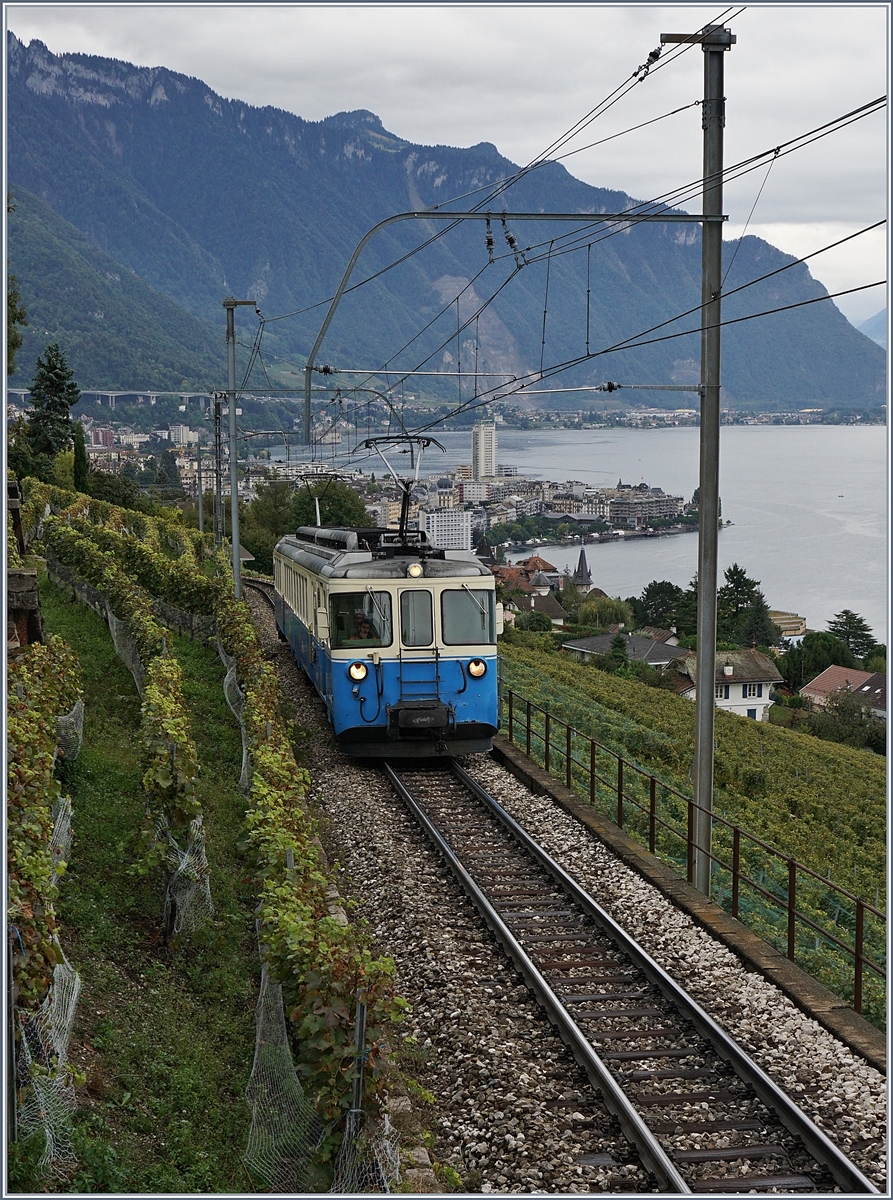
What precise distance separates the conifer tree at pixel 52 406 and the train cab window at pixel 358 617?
39.0 m

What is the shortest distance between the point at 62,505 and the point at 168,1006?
31.7 metres

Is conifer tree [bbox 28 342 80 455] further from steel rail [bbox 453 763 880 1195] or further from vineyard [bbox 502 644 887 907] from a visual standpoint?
steel rail [bbox 453 763 880 1195]

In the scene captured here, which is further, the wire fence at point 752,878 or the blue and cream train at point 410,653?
the blue and cream train at point 410,653

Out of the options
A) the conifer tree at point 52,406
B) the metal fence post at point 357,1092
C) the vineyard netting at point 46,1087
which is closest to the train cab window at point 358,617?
the vineyard netting at point 46,1087

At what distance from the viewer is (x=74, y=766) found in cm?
1204

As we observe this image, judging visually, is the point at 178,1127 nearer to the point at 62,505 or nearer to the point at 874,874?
the point at 874,874

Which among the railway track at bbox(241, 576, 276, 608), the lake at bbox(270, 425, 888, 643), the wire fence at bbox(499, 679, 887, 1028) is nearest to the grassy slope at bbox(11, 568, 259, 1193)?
the wire fence at bbox(499, 679, 887, 1028)

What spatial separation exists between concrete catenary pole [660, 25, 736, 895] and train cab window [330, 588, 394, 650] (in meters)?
5.14

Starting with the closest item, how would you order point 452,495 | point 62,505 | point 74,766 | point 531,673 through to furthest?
point 74,766 < point 531,673 < point 62,505 < point 452,495

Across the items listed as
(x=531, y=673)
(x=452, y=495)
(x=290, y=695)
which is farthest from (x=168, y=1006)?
(x=452, y=495)

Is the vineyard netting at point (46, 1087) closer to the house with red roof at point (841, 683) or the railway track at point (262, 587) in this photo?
the railway track at point (262, 587)

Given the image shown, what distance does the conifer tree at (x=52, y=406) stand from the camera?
5153 centimetres

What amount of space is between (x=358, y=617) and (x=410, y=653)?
0.81 m

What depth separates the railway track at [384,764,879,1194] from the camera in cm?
618
